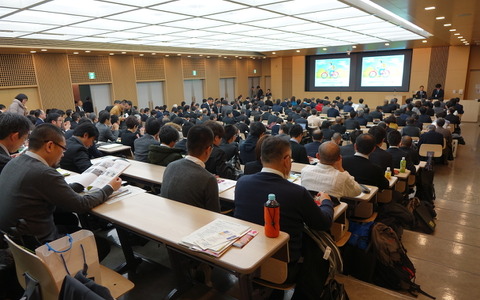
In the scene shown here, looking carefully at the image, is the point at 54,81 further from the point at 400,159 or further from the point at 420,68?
the point at 420,68

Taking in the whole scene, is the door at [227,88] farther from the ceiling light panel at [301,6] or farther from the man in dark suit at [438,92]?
the ceiling light panel at [301,6]

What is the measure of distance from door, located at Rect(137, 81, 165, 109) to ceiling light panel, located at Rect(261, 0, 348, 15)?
987cm

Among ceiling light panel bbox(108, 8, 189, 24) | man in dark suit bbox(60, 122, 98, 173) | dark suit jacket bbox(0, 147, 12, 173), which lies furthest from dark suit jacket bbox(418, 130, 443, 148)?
dark suit jacket bbox(0, 147, 12, 173)

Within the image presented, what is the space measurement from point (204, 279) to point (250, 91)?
18.3 meters

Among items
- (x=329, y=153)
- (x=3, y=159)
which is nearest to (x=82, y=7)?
(x=3, y=159)

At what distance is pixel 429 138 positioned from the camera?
259 inches

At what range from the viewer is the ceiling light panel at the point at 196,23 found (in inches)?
248

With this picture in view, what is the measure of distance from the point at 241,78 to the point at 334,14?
12899mm

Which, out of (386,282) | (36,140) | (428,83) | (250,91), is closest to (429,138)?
(386,282)

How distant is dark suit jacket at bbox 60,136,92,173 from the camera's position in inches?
136

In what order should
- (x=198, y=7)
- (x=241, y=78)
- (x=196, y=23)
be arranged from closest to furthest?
(x=198, y=7), (x=196, y=23), (x=241, y=78)

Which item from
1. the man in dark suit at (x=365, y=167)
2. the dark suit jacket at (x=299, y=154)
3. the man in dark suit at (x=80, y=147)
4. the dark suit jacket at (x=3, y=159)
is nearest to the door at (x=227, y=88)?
the dark suit jacket at (x=299, y=154)

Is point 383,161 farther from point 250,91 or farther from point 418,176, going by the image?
point 250,91

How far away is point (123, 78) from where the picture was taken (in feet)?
43.2
